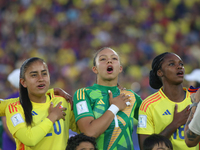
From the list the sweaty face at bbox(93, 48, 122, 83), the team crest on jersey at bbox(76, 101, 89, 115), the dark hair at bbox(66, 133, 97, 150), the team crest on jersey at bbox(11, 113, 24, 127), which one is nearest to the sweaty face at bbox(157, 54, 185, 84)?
the sweaty face at bbox(93, 48, 122, 83)

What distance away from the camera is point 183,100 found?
3.37m

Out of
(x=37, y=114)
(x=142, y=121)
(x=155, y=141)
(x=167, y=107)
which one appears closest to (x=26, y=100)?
(x=37, y=114)

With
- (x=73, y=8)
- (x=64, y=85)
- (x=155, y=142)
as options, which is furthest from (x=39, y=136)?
(x=73, y=8)

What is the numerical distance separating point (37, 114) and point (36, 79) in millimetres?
347

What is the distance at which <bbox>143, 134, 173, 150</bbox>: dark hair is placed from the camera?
298cm

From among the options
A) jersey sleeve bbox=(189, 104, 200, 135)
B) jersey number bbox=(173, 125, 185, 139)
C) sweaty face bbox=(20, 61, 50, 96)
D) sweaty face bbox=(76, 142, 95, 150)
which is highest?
sweaty face bbox=(20, 61, 50, 96)

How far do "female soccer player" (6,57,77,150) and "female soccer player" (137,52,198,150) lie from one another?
0.80 m

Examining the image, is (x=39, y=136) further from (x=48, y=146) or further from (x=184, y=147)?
(x=184, y=147)

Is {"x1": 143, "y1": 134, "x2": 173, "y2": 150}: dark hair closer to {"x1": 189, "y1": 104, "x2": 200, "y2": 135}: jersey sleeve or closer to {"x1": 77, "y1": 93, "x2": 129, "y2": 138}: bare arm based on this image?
{"x1": 77, "y1": 93, "x2": 129, "y2": 138}: bare arm

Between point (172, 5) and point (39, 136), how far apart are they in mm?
9956

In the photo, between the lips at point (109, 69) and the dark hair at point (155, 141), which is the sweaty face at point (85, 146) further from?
the lips at point (109, 69)

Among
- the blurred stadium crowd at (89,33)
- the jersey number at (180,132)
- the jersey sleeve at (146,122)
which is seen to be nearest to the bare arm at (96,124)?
the jersey sleeve at (146,122)

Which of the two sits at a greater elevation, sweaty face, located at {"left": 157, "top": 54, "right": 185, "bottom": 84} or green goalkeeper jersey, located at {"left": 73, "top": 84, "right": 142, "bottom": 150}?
sweaty face, located at {"left": 157, "top": 54, "right": 185, "bottom": 84}

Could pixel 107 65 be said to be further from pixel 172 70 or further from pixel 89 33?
pixel 89 33
